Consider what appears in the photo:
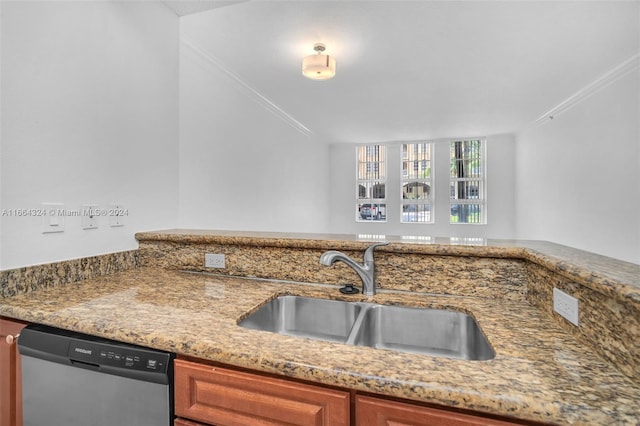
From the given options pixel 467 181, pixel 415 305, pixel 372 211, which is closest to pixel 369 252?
pixel 415 305

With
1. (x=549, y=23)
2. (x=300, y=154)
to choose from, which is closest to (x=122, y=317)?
(x=549, y=23)

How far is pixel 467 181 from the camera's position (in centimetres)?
748

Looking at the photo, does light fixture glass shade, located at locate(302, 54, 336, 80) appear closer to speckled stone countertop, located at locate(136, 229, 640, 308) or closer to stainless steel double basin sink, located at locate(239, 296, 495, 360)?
speckled stone countertop, located at locate(136, 229, 640, 308)

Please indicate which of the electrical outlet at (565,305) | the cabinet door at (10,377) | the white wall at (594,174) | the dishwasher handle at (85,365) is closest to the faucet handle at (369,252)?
the electrical outlet at (565,305)

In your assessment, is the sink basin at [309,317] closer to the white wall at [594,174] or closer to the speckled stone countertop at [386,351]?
the speckled stone countertop at [386,351]

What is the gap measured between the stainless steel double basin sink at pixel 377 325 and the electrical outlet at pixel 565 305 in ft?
0.73

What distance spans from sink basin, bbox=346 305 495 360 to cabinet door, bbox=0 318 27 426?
110cm

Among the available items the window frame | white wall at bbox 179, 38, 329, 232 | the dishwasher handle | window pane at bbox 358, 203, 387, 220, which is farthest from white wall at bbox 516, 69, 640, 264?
the dishwasher handle

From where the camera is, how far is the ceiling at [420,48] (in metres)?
2.57

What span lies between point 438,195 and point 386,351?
740cm

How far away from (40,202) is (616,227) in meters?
4.98

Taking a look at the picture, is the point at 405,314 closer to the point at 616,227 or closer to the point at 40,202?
the point at 40,202

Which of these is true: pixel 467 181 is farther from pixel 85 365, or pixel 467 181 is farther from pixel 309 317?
pixel 85 365

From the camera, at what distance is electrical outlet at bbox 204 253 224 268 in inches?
59.2
